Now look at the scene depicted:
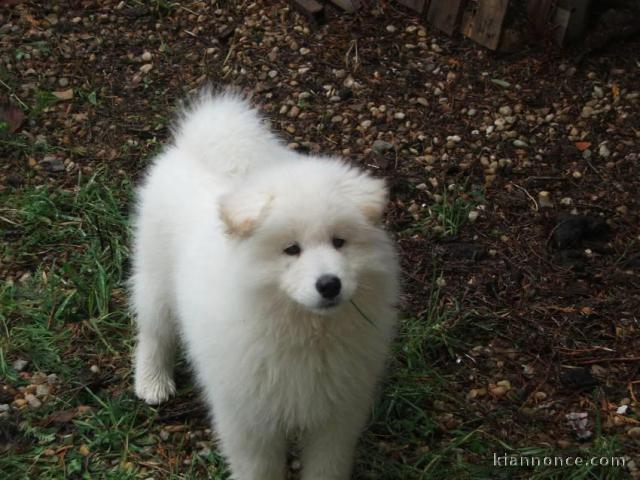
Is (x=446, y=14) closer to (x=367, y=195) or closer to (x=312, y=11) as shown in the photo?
(x=312, y=11)

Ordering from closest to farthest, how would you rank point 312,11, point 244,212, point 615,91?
1. point 244,212
2. point 615,91
3. point 312,11

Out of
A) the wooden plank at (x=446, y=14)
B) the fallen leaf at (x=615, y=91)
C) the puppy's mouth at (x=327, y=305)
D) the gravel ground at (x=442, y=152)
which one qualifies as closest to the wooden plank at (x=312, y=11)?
the gravel ground at (x=442, y=152)

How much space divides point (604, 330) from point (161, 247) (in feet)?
6.58

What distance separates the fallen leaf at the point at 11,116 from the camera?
5280 millimetres

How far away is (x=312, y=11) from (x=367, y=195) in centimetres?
336

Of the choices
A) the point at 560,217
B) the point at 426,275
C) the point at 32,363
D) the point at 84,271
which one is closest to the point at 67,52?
the point at 84,271

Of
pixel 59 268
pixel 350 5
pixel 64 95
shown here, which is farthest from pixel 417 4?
pixel 59 268

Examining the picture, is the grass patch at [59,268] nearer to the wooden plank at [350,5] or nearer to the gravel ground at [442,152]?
the gravel ground at [442,152]

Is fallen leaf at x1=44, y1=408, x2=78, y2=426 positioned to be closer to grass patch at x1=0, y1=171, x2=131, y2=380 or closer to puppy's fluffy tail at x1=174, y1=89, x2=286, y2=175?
grass patch at x1=0, y1=171, x2=131, y2=380

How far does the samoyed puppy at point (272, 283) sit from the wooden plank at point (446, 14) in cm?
239

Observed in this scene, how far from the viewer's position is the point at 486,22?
529cm

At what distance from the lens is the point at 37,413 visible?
3701 mm

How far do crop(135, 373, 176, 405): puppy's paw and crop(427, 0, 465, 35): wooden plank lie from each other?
2.96 metres

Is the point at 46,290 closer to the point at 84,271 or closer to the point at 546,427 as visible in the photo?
the point at 84,271
